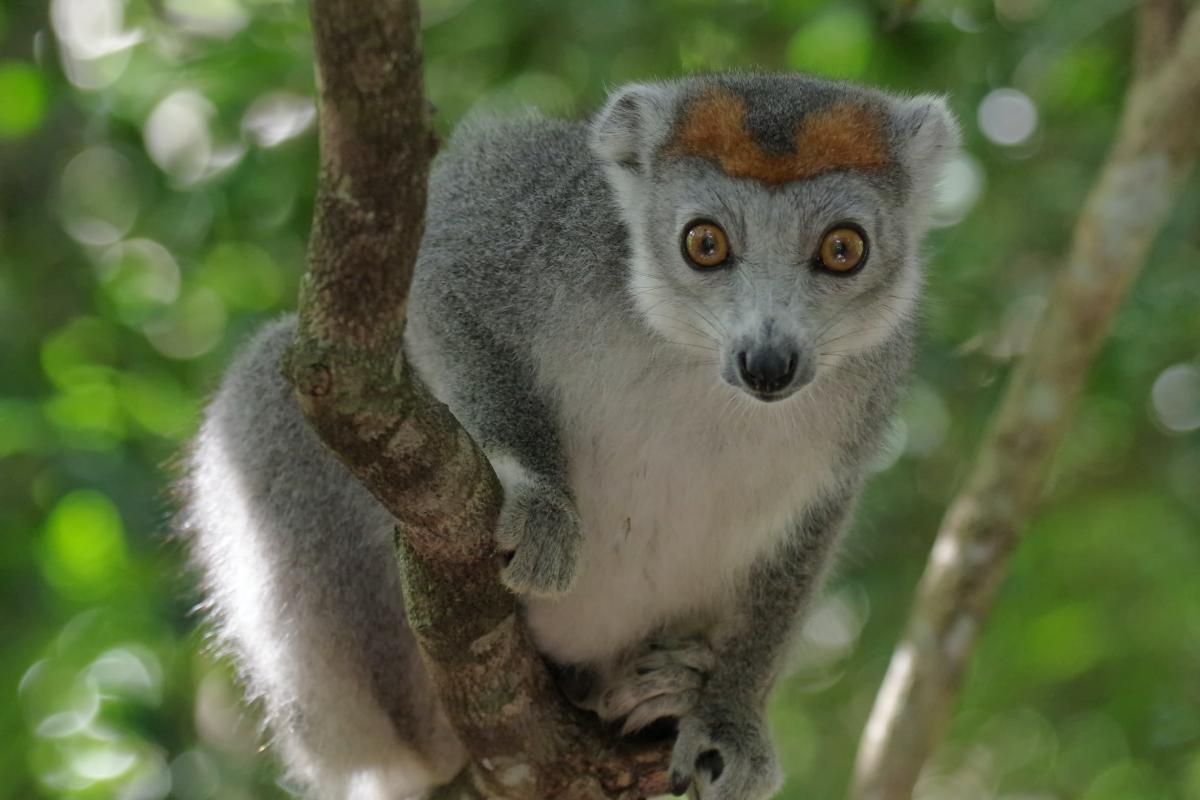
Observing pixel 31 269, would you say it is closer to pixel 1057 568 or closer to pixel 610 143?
pixel 610 143

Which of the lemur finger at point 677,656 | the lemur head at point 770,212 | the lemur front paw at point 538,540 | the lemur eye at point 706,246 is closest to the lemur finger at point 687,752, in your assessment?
the lemur finger at point 677,656

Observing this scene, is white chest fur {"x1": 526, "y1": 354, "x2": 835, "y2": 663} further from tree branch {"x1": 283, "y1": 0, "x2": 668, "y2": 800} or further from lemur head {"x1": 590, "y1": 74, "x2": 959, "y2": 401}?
tree branch {"x1": 283, "y1": 0, "x2": 668, "y2": 800}

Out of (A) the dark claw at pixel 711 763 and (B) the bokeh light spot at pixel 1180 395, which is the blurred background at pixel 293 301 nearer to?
(B) the bokeh light spot at pixel 1180 395

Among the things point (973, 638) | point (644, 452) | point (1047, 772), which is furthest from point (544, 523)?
point (1047, 772)

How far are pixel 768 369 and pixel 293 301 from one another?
4909mm

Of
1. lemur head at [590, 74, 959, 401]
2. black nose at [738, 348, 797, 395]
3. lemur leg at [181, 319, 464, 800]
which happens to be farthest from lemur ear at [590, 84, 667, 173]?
lemur leg at [181, 319, 464, 800]

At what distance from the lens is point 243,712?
23.1 ft

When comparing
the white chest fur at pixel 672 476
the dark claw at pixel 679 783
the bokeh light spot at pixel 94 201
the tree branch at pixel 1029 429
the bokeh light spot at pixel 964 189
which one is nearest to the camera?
the white chest fur at pixel 672 476

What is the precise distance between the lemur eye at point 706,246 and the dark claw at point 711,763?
81.2 inches

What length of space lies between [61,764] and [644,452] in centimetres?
477

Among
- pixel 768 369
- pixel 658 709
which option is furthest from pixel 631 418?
pixel 658 709

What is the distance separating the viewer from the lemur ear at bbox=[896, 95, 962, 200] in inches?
218

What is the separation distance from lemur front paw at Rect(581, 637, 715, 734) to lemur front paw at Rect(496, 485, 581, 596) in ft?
3.04

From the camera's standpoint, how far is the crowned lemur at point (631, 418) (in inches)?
201
